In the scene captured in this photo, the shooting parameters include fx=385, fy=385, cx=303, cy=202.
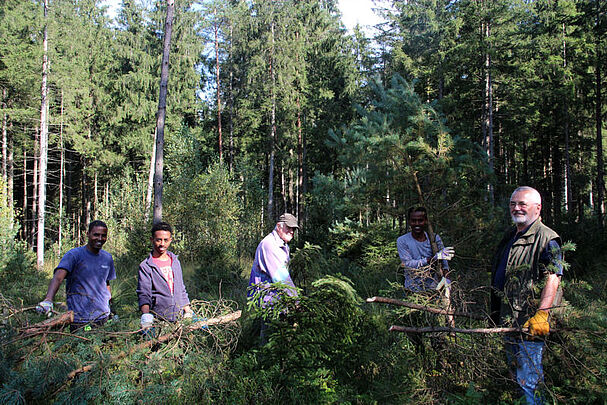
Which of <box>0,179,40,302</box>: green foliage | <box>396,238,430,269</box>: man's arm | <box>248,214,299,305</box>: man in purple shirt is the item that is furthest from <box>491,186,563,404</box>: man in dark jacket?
<box>0,179,40,302</box>: green foliage

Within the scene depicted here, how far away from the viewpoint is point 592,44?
15.7m

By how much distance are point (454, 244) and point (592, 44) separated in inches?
624

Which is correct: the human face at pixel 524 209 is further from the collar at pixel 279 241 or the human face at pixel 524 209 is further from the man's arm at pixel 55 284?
the man's arm at pixel 55 284

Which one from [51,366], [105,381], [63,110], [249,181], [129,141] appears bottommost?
[105,381]

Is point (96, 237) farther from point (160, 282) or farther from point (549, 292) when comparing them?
point (549, 292)

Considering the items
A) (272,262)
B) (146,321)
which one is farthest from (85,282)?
(272,262)

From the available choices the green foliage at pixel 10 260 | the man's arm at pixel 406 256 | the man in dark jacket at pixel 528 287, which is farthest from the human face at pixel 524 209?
the green foliage at pixel 10 260

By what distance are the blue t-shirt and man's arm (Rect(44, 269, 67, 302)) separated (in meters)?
0.06

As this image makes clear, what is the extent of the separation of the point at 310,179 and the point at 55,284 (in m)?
12.9

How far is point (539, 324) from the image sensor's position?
108 inches

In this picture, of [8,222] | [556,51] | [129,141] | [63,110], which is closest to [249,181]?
[129,141]

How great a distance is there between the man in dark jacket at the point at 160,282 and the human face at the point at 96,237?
0.64 m

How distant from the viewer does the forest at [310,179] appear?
272 cm

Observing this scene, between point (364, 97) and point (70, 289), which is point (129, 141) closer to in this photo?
point (364, 97)
